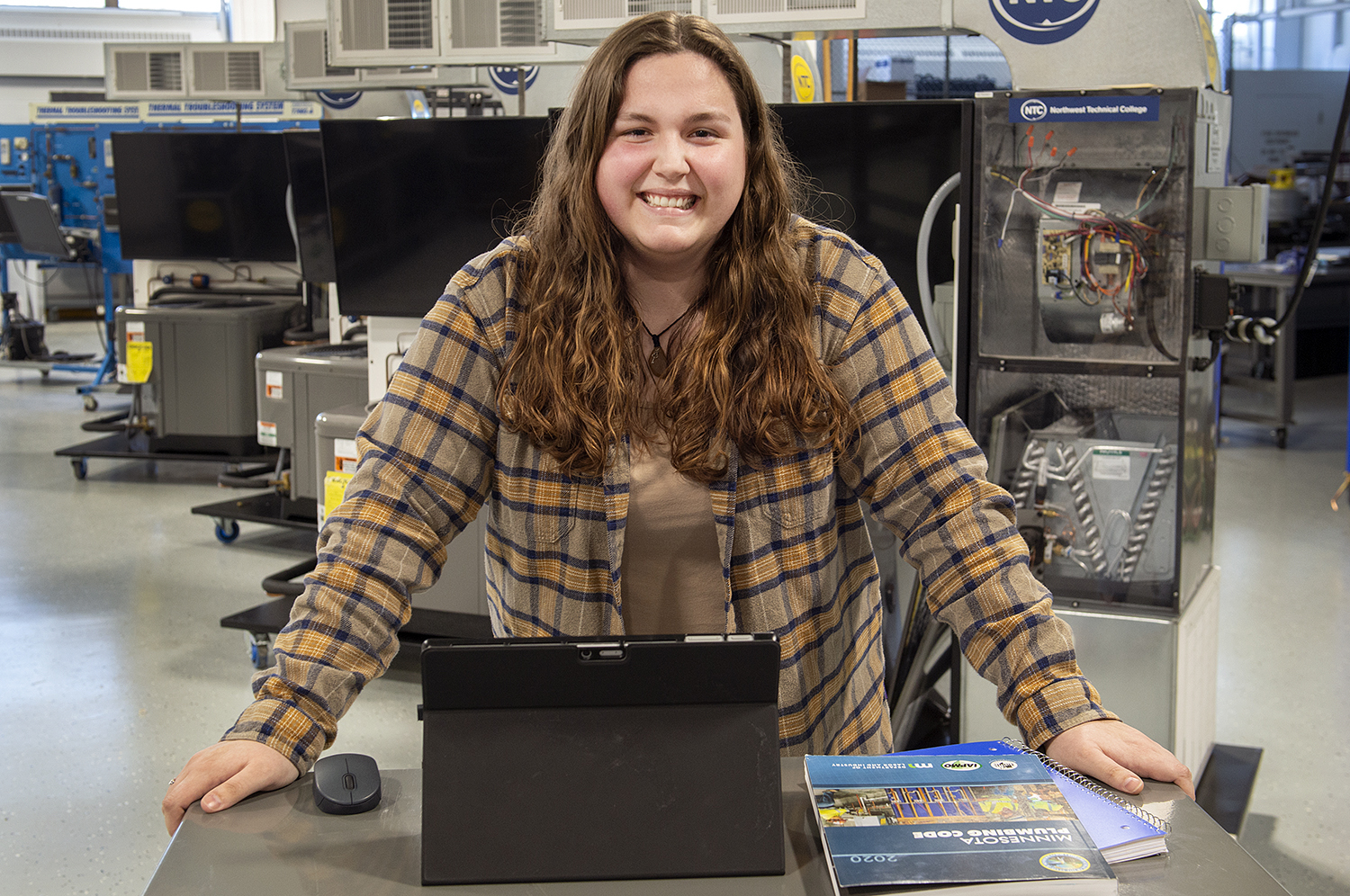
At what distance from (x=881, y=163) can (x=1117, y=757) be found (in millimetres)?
1876

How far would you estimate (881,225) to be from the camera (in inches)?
113

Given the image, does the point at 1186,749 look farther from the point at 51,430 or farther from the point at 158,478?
the point at 51,430

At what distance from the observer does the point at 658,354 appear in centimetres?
153

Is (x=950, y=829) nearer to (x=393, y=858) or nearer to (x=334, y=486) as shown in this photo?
(x=393, y=858)

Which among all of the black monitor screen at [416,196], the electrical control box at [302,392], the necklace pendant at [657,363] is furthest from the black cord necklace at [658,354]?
the electrical control box at [302,392]

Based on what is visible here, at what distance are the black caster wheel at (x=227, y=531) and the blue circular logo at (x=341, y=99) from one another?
214 cm

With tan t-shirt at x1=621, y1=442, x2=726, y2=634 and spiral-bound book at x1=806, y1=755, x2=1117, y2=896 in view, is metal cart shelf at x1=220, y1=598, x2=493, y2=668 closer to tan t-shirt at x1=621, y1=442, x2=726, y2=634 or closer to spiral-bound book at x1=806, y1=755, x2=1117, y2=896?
tan t-shirt at x1=621, y1=442, x2=726, y2=634

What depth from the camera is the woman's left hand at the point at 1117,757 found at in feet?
3.96

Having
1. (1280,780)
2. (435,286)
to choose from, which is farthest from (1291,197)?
(435,286)

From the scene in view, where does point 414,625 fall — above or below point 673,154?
below

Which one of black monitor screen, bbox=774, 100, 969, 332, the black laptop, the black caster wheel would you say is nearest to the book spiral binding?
the black laptop

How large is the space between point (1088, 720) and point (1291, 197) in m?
8.57

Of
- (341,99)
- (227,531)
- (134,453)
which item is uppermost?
(341,99)

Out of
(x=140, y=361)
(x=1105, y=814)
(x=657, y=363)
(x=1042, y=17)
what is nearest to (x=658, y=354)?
(x=657, y=363)
